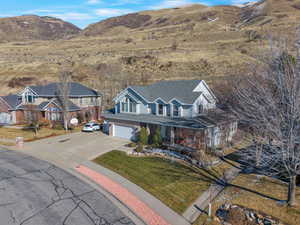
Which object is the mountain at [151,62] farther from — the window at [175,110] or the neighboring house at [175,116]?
the window at [175,110]

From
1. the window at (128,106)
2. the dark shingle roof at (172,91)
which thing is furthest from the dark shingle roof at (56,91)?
the dark shingle roof at (172,91)

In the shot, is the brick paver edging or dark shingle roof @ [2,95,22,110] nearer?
the brick paver edging

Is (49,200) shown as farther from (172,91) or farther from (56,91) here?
(56,91)

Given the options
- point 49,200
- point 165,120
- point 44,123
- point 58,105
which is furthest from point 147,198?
point 44,123

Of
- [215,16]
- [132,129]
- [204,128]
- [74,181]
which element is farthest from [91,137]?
[215,16]

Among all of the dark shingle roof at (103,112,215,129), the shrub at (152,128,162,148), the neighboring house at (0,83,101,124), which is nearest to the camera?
the dark shingle roof at (103,112,215,129)

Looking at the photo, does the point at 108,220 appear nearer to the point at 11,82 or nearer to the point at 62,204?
the point at 62,204

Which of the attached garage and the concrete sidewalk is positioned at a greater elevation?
the attached garage

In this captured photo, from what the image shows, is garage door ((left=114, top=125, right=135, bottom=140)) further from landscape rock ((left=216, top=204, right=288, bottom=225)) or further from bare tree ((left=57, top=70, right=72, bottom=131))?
landscape rock ((left=216, top=204, right=288, bottom=225))

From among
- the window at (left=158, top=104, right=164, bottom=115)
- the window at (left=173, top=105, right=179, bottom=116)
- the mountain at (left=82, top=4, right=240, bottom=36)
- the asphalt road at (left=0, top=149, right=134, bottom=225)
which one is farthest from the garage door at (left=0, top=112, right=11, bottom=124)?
the mountain at (left=82, top=4, right=240, bottom=36)
